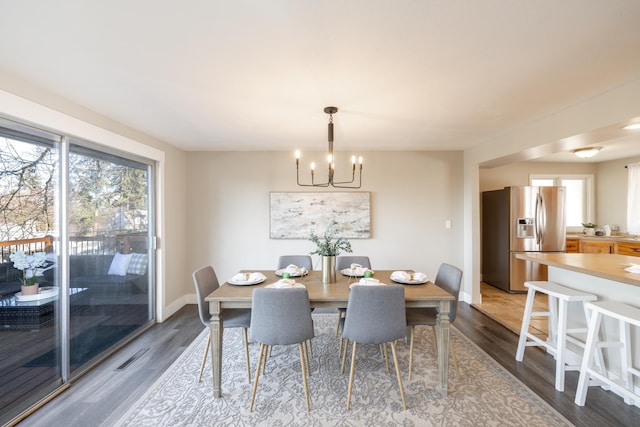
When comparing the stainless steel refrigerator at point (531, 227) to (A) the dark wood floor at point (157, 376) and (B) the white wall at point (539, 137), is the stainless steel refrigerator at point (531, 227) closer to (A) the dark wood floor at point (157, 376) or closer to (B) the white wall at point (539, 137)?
(B) the white wall at point (539, 137)

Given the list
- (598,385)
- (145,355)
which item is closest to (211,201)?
(145,355)

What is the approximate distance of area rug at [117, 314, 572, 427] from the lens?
1875 millimetres

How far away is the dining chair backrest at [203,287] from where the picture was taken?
2324 mm

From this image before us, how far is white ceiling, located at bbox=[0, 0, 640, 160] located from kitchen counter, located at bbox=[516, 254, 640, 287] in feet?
4.65

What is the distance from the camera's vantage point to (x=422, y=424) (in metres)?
1.83

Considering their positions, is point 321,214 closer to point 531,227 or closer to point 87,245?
point 87,245

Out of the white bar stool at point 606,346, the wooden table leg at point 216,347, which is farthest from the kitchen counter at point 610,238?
the wooden table leg at point 216,347

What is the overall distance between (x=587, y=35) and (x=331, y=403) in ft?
9.23

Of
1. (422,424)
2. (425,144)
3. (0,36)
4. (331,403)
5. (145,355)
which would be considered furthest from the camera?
(425,144)

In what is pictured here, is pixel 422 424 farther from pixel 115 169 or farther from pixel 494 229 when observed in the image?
pixel 494 229

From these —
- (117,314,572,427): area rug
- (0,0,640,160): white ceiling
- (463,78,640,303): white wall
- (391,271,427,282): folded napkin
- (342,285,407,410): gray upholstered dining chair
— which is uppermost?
(0,0,640,160): white ceiling

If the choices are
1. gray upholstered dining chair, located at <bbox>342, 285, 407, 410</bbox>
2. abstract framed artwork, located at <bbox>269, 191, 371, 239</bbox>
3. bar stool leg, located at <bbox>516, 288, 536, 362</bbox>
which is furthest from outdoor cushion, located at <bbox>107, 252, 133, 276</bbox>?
bar stool leg, located at <bbox>516, 288, 536, 362</bbox>

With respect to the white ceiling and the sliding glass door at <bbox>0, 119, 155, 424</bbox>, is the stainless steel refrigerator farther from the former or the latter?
the sliding glass door at <bbox>0, 119, 155, 424</bbox>

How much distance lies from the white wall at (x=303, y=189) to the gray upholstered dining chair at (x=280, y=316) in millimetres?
2291
